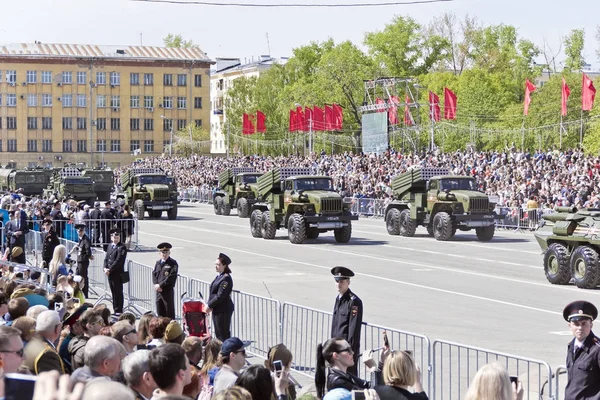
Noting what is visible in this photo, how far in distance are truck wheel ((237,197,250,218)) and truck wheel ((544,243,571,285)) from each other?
90.9 feet

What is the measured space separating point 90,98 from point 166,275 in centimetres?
10862

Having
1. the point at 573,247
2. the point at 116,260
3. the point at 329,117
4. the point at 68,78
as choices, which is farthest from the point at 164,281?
the point at 68,78

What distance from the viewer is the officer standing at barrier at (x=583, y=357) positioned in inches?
353

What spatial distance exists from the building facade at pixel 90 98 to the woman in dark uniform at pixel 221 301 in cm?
10821

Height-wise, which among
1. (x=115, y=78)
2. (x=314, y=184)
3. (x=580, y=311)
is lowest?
(x=580, y=311)

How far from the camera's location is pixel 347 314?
38.7 feet

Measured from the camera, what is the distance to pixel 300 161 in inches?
2598

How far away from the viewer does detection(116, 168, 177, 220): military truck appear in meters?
48.9

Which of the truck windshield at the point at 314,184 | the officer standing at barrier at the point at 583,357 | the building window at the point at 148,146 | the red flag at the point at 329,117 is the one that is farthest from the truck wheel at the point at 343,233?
the building window at the point at 148,146

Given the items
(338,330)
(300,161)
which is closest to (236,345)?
(338,330)

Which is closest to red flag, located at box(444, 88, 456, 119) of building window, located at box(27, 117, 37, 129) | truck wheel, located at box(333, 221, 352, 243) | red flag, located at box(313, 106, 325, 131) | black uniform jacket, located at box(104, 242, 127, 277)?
red flag, located at box(313, 106, 325, 131)

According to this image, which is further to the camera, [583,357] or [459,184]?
[459,184]

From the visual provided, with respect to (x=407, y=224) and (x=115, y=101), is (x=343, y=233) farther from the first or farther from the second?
(x=115, y=101)

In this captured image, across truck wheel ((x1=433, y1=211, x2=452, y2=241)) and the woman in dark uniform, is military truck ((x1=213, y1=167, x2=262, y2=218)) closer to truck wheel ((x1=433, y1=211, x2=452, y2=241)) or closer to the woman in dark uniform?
truck wheel ((x1=433, y1=211, x2=452, y2=241))
